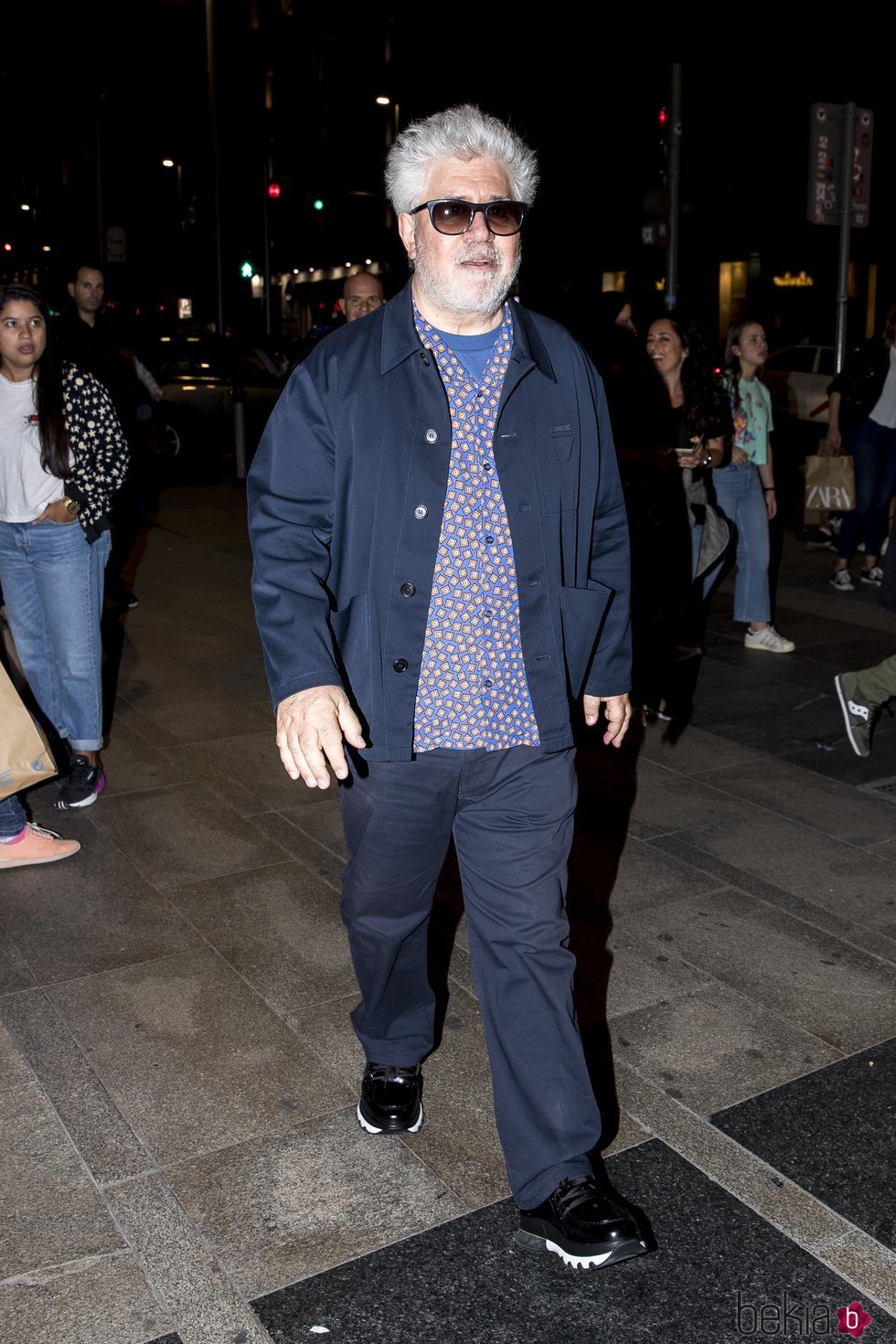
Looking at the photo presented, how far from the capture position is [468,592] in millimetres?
2590

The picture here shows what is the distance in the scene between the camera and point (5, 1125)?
3.08 metres

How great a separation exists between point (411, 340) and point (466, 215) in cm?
26

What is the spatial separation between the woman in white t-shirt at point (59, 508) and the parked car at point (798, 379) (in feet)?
48.4

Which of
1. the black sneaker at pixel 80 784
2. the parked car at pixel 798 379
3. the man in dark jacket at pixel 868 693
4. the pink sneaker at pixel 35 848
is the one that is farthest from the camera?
the parked car at pixel 798 379

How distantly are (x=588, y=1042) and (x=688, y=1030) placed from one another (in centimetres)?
29

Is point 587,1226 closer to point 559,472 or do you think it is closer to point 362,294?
point 559,472

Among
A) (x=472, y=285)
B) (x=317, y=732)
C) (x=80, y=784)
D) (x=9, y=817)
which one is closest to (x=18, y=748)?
(x=9, y=817)

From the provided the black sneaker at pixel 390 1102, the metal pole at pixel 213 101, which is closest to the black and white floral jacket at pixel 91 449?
the black sneaker at pixel 390 1102

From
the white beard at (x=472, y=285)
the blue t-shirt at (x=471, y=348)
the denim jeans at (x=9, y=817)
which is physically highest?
the white beard at (x=472, y=285)

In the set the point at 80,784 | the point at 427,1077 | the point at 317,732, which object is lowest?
the point at 427,1077

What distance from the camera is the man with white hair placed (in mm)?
2549

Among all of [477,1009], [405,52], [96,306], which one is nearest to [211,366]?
[96,306]

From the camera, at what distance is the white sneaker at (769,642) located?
7652 mm

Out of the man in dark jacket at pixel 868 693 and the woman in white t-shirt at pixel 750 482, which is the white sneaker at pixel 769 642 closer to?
the woman in white t-shirt at pixel 750 482
